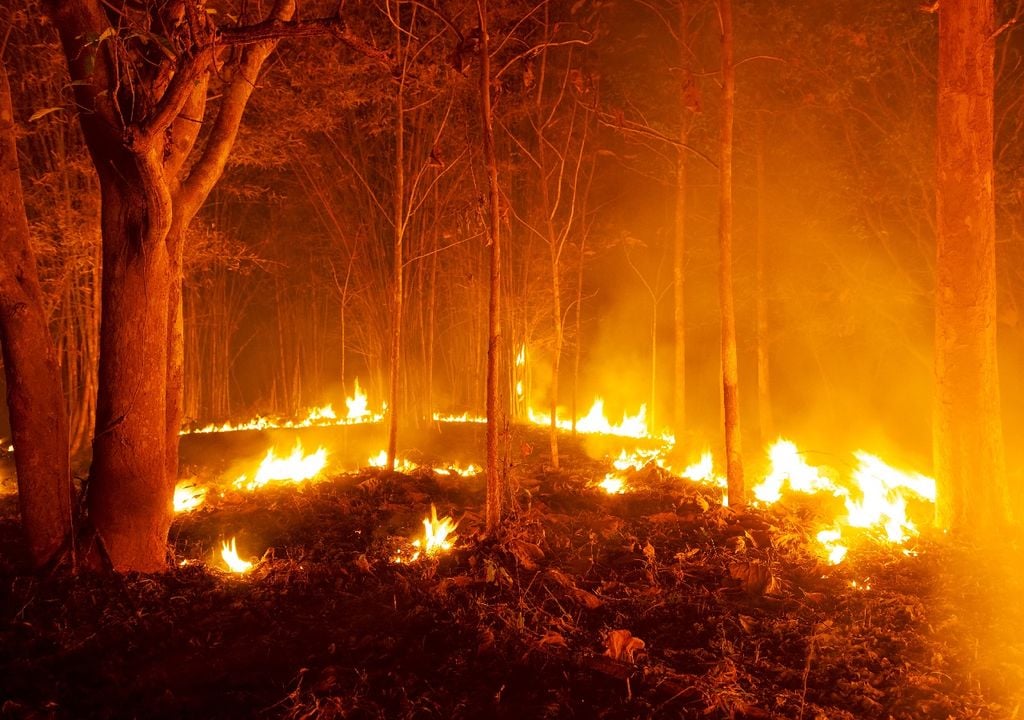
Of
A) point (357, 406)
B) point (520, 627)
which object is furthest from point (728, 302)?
point (357, 406)

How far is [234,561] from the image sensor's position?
5930mm

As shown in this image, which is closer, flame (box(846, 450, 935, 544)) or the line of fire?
the line of fire

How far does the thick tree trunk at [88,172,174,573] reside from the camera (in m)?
5.14

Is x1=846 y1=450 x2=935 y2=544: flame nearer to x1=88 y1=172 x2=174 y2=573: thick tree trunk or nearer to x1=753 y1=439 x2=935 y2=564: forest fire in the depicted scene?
x1=753 y1=439 x2=935 y2=564: forest fire

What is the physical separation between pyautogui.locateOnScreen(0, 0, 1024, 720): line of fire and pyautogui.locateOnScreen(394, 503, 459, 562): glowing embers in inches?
1.6

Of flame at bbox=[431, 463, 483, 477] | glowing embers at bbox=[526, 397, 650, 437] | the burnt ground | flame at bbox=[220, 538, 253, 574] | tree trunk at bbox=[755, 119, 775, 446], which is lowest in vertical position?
the burnt ground

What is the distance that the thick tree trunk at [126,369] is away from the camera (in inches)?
202

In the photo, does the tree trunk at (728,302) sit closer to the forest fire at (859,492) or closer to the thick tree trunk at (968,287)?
the forest fire at (859,492)

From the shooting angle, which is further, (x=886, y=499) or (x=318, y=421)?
(x=318, y=421)

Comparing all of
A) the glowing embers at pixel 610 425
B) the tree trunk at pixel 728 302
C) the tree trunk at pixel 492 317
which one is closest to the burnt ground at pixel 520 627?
the tree trunk at pixel 492 317

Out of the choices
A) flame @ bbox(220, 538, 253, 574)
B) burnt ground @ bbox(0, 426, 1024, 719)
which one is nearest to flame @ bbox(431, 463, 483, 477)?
burnt ground @ bbox(0, 426, 1024, 719)

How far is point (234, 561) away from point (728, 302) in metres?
6.18

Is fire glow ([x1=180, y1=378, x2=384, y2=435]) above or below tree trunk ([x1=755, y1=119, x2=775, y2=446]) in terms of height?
below

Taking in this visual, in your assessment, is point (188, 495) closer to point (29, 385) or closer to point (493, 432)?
point (29, 385)
